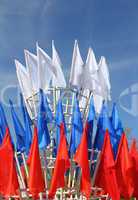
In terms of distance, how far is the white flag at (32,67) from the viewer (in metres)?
19.8

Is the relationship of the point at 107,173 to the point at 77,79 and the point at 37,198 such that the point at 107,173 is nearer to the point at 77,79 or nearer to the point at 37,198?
the point at 37,198

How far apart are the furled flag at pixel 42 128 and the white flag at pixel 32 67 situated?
1.08 m

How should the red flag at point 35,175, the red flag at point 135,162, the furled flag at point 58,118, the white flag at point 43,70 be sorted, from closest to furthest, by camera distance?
the red flag at point 35,175
the red flag at point 135,162
the furled flag at point 58,118
the white flag at point 43,70

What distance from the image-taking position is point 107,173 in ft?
56.6

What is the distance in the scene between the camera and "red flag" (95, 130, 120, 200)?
1681cm

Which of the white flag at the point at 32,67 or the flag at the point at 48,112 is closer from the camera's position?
the flag at the point at 48,112

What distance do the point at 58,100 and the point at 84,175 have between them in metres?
4.13

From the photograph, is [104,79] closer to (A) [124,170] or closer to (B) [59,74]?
(B) [59,74]

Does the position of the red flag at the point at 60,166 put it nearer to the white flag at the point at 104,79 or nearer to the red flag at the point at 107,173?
the red flag at the point at 107,173

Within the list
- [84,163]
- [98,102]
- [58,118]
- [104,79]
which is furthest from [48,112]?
[84,163]

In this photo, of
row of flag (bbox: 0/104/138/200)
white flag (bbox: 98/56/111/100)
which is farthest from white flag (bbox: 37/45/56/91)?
row of flag (bbox: 0/104/138/200)

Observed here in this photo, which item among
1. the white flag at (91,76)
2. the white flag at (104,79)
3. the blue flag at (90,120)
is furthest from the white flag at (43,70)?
the white flag at (104,79)

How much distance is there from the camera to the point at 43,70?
19.5 m

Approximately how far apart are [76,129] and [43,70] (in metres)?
3.00
